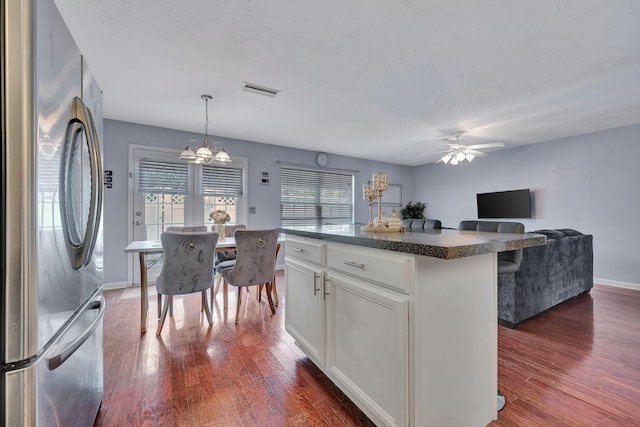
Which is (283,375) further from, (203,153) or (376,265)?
(203,153)

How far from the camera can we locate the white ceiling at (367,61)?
1761 mm

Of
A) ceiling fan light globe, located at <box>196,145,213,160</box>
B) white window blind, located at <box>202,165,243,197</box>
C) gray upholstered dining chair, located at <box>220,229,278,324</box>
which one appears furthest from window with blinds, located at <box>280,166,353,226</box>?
gray upholstered dining chair, located at <box>220,229,278,324</box>

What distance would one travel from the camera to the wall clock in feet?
18.4

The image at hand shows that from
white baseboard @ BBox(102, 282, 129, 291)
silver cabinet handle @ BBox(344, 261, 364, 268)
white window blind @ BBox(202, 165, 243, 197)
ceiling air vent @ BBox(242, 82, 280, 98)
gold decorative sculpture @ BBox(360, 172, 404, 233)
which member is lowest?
white baseboard @ BBox(102, 282, 129, 291)

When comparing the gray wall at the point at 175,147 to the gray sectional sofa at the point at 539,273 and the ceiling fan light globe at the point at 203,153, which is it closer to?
the ceiling fan light globe at the point at 203,153

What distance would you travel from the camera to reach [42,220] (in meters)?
0.79

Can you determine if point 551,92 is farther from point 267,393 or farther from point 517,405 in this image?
point 267,393

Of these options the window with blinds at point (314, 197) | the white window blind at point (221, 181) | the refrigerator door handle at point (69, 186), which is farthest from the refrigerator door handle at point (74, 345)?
the window with blinds at point (314, 197)

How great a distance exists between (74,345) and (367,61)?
2.53 metres

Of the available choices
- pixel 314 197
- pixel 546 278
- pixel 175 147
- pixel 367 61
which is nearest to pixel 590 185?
pixel 546 278

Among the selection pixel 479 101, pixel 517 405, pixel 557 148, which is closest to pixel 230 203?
pixel 479 101

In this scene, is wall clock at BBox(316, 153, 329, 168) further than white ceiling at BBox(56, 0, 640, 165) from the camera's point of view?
Yes

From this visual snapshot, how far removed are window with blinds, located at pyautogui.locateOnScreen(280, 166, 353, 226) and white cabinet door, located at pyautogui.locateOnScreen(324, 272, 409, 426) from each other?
384 cm

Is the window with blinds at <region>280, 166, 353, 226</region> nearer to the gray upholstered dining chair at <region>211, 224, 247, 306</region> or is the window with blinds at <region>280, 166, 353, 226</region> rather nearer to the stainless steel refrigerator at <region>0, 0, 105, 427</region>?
the gray upholstered dining chair at <region>211, 224, 247, 306</region>
